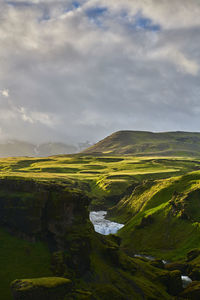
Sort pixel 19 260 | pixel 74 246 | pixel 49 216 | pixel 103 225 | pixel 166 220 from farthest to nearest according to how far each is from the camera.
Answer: pixel 103 225
pixel 166 220
pixel 49 216
pixel 74 246
pixel 19 260

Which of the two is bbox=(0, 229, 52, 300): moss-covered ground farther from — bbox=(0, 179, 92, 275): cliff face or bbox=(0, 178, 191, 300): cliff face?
bbox=(0, 179, 92, 275): cliff face

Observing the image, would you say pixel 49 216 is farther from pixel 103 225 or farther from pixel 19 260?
pixel 103 225

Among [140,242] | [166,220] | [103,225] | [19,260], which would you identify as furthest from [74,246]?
[103,225]

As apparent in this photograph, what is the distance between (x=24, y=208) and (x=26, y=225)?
460 centimetres

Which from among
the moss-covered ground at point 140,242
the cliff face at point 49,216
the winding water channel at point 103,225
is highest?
the cliff face at point 49,216

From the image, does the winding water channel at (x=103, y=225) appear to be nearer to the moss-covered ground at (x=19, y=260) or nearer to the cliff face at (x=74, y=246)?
the cliff face at (x=74, y=246)

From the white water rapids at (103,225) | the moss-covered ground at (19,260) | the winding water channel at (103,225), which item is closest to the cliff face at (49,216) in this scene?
the moss-covered ground at (19,260)

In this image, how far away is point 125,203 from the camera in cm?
18988

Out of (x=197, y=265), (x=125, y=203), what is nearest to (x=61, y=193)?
(x=197, y=265)

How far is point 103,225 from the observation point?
16138cm

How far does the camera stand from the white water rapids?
501 feet

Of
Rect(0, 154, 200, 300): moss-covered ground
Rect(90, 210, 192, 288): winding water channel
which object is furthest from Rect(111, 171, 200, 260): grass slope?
Rect(90, 210, 192, 288): winding water channel

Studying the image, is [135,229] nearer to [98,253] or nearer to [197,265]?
[197,265]

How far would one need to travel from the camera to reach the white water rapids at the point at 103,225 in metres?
153
